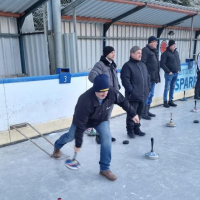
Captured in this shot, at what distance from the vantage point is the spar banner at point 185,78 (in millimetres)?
7840

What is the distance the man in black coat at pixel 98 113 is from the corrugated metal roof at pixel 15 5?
3.96 m

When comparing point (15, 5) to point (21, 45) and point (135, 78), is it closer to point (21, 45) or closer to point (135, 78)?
point (21, 45)

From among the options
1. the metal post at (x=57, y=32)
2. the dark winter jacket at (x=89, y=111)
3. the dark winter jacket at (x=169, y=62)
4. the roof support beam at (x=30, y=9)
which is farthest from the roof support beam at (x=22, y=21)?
the dark winter jacket at (x=89, y=111)

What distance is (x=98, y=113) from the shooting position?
9.79 ft

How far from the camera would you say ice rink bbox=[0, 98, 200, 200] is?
2.90 metres

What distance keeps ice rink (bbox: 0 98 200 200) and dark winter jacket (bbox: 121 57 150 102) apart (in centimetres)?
93

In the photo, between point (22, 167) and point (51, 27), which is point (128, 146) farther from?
point (51, 27)

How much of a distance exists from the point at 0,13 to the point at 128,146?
4.77 m

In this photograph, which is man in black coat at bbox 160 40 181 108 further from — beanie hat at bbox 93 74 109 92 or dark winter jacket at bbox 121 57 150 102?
beanie hat at bbox 93 74 109 92

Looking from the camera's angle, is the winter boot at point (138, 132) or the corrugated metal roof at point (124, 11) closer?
the winter boot at point (138, 132)

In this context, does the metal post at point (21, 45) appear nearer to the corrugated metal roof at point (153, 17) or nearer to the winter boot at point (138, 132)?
the corrugated metal roof at point (153, 17)

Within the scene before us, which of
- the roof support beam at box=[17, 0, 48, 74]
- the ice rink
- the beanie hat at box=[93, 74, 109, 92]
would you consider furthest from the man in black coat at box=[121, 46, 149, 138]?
the roof support beam at box=[17, 0, 48, 74]

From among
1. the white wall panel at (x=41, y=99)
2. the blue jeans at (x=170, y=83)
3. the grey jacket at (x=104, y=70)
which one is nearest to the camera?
the grey jacket at (x=104, y=70)

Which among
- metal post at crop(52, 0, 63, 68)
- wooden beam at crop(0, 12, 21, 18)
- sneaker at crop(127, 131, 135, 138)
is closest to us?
sneaker at crop(127, 131, 135, 138)
